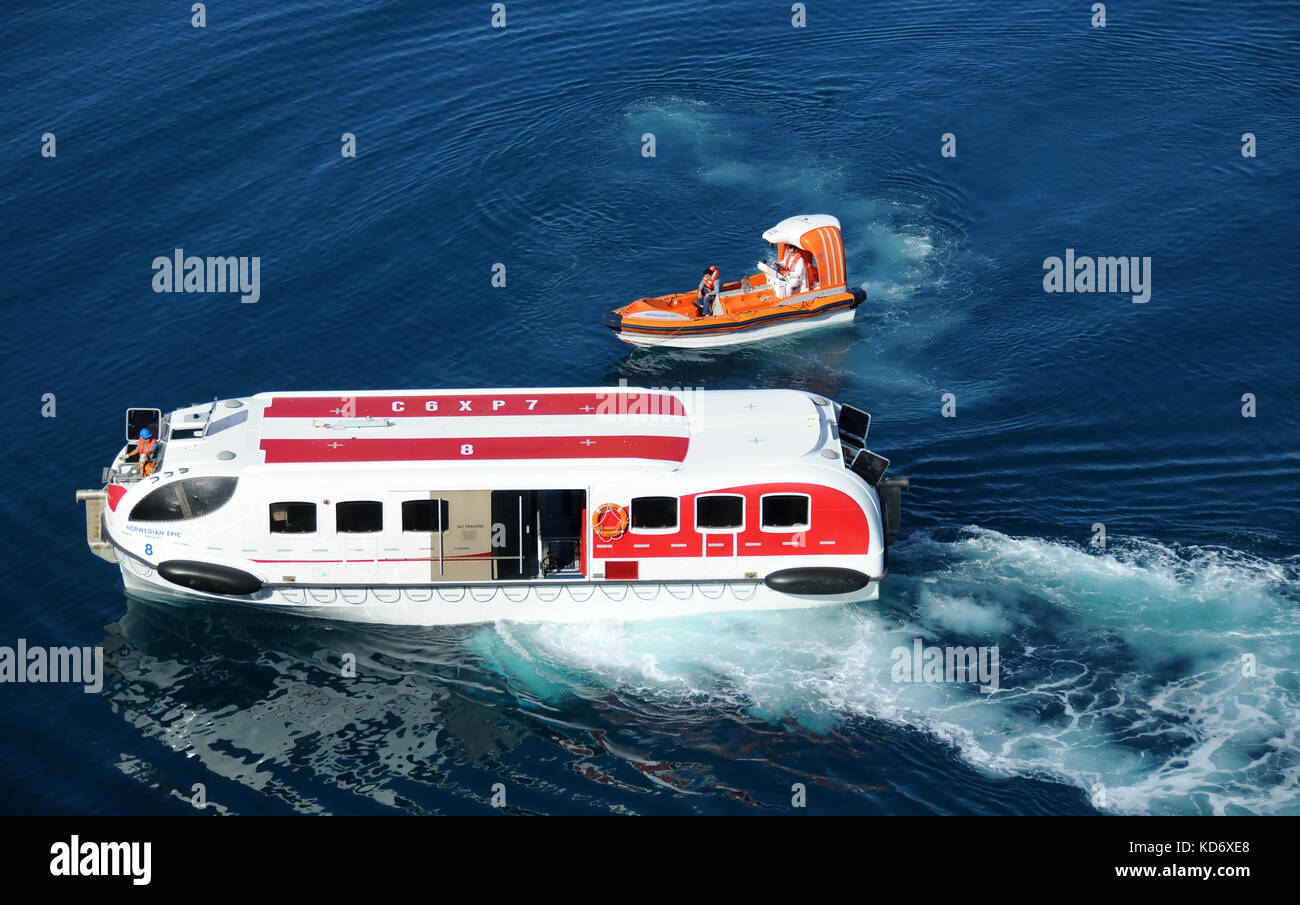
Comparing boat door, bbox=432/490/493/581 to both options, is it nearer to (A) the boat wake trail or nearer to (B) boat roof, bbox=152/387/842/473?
(B) boat roof, bbox=152/387/842/473

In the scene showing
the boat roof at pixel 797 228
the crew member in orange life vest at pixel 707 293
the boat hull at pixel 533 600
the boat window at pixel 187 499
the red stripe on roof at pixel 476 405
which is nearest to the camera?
the boat window at pixel 187 499

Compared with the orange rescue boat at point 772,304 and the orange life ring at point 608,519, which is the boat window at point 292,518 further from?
the orange rescue boat at point 772,304

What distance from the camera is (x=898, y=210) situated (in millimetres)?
53406

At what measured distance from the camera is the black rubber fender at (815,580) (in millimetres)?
33219

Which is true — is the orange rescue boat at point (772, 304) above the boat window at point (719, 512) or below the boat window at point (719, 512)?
above

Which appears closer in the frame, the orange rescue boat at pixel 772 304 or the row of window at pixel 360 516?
the row of window at pixel 360 516

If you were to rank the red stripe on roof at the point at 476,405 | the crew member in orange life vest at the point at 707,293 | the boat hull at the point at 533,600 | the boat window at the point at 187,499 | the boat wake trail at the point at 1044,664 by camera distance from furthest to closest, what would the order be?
the crew member in orange life vest at the point at 707,293 < the red stripe on roof at the point at 476,405 < the boat hull at the point at 533,600 < the boat window at the point at 187,499 < the boat wake trail at the point at 1044,664

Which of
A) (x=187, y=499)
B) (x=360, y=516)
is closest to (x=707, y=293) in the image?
(x=360, y=516)

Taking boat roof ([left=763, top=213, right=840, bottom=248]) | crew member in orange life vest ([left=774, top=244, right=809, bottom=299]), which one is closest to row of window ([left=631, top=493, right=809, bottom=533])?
crew member in orange life vest ([left=774, top=244, right=809, bottom=299])

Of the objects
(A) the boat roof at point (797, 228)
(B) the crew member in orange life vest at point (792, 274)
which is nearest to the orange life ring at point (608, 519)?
(B) the crew member in orange life vest at point (792, 274)

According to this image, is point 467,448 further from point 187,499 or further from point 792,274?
point 792,274

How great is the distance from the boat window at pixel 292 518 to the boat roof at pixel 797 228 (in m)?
21.2

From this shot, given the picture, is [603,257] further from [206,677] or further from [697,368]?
[206,677]

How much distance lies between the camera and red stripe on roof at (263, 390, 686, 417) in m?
34.7
